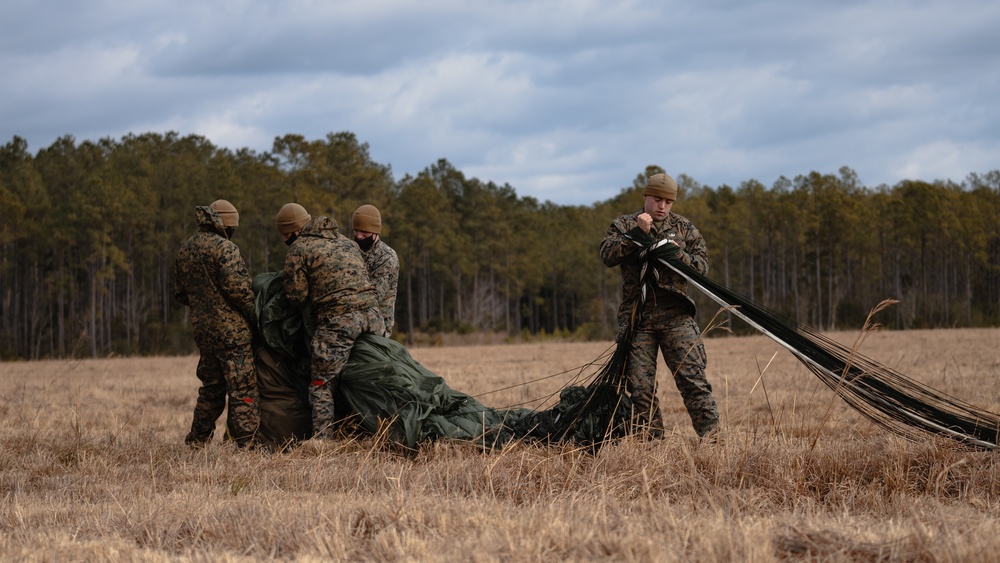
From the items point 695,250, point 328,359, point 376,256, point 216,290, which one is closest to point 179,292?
point 216,290

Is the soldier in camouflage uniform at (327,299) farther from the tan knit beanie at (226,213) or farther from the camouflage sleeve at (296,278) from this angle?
the tan knit beanie at (226,213)

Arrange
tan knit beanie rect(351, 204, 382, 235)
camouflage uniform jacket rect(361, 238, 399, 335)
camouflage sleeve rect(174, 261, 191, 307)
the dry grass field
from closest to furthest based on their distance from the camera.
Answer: the dry grass field → camouflage sleeve rect(174, 261, 191, 307) → tan knit beanie rect(351, 204, 382, 235) → camouflage uniform jacket rect(361, 238, 399, 335)

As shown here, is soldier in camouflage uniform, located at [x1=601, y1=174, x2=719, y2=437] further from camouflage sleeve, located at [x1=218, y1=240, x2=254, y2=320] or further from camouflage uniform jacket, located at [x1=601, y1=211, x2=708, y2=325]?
camouflage sleeve, located at [x1=218, y1=240, x2=254, y2=320]

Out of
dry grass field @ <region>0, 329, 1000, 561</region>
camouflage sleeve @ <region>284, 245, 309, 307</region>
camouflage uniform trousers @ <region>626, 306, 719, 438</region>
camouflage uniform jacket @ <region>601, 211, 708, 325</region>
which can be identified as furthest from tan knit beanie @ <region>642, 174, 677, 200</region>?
camouflage sleeve @ <region>284, 245, 309, 307</region>

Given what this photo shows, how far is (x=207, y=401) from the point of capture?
7.88 m

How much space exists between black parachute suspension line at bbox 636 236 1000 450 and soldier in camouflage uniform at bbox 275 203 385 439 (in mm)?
2768

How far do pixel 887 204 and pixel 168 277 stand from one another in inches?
2003

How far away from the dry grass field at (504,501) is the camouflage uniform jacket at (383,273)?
1.71 m

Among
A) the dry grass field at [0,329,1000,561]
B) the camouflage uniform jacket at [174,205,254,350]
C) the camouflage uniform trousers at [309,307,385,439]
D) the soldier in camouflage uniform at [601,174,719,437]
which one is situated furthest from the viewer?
the camouflage uniform jacket at [174,205,254,350]

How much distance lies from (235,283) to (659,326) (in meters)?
3.46

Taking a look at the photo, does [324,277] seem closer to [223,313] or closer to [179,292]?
[223,313]

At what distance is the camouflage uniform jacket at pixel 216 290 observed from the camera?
746 centimetres

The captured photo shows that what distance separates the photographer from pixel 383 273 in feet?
27.1

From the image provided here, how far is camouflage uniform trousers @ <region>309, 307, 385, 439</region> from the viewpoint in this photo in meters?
7.16
